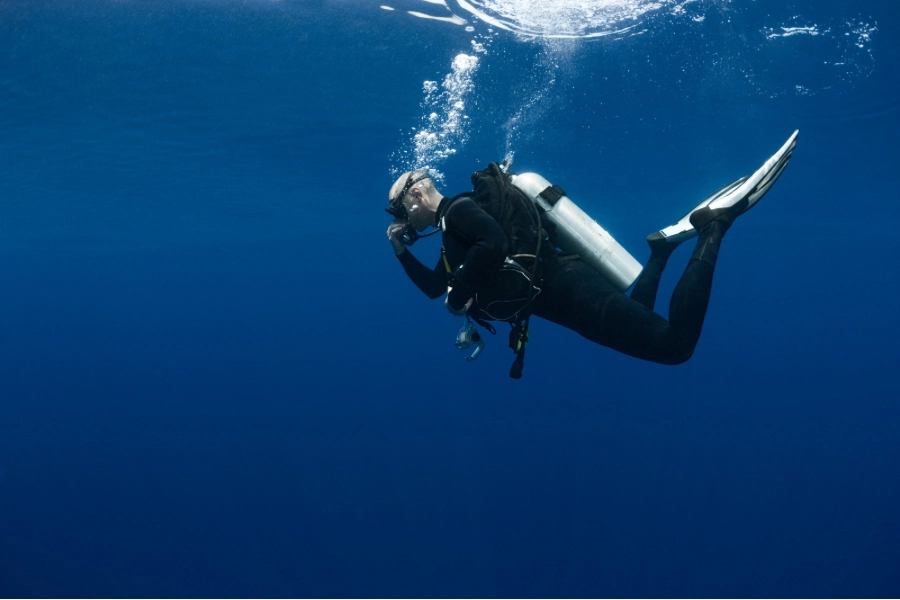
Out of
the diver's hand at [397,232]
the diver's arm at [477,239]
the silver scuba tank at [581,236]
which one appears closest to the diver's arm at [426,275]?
the diver's hand at [397,232]

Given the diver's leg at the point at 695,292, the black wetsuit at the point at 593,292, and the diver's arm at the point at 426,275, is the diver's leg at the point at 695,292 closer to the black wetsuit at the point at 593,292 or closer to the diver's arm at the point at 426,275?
the black wetsuit at the point at 593,292

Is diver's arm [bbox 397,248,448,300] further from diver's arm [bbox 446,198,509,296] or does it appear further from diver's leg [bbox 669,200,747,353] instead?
diver's leg [bbox 669,200,747,353]

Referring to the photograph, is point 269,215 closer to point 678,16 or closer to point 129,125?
point 129,125

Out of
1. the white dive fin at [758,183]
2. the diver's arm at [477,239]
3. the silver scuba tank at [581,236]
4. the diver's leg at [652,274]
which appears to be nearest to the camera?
the diver's arm at [477,239]

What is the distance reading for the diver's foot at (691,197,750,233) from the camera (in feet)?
13.2

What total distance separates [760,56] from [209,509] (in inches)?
977

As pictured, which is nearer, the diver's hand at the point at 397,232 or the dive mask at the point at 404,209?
the dive mask at the point at 404,209

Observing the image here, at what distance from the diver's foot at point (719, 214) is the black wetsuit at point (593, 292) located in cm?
4

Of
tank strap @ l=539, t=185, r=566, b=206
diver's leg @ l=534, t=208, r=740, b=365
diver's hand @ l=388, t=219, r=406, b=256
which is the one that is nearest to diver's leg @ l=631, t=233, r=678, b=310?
diver's leg @ l=534, t=208, r=740, b=365

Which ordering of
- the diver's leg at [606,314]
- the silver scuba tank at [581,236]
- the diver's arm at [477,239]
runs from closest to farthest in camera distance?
the diver's arm at [477,239], the diver's leg at [606,314], the silver scuba tank at [581,236]

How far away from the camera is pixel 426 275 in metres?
4.94

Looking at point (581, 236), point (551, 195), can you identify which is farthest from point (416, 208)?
point (581, 236)

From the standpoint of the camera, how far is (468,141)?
15.8 m

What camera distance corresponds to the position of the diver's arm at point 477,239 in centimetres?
366
